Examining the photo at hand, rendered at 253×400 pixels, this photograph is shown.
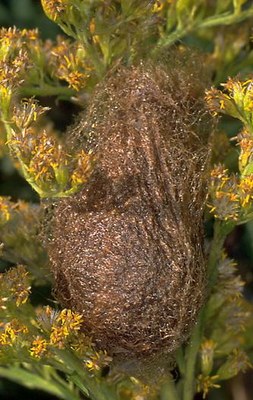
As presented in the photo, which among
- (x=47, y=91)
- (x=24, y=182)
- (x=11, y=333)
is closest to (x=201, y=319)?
(x=11, y=333)

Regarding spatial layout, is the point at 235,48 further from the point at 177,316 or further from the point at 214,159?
the point at 177,316

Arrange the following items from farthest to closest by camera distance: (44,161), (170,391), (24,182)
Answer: (24,182)
(170,391)
(44,161)

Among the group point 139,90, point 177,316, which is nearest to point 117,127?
point 139,90

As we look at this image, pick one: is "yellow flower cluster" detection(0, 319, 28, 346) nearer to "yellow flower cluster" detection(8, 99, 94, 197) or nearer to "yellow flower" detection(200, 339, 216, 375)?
"yellow flower cluster" detection(8, 99, 94, 197)

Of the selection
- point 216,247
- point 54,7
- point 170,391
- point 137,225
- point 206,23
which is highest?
point 54,7

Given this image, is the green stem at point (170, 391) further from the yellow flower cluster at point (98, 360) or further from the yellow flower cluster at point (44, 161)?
the yellow flower cluster at point (44, 161)

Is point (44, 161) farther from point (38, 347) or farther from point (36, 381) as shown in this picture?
point (36, 381)

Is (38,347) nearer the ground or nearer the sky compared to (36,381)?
nearer the sky

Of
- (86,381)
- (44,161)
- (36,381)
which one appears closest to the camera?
(44,161)

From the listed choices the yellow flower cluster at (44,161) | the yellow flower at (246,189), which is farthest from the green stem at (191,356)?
the yellow flower cluster at (44,161)
